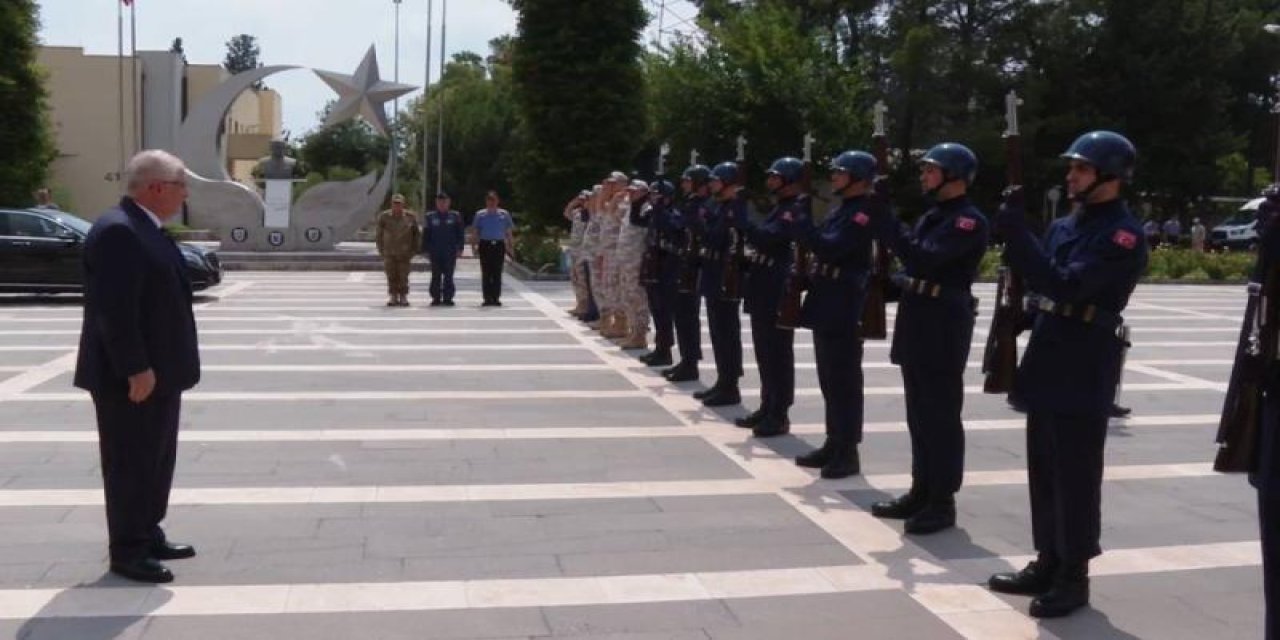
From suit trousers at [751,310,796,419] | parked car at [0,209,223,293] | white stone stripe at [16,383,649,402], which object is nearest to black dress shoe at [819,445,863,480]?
suit trousers at [751,310,796,419]

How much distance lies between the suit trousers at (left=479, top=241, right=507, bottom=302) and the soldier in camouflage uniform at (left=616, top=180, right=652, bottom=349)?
521cm

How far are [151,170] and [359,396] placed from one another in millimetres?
4966

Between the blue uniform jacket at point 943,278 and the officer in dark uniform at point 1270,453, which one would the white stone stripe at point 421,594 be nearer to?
the blue uniform jacket at point 943,278

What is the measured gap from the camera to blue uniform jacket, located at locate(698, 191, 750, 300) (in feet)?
30.1

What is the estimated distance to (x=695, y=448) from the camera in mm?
→ 8125

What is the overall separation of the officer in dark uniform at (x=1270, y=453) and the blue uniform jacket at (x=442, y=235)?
50.6 feet

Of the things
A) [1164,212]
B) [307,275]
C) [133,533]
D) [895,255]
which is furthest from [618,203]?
[1164,212]

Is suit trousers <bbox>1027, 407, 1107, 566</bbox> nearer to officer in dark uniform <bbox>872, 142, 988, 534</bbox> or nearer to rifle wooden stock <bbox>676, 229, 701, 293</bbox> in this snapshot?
officer in dark uniform <bbox>872, 142, 988, 534</bbox>

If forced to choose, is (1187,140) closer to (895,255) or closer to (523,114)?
(523,114)

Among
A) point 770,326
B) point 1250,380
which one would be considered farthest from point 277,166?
point 1250,380

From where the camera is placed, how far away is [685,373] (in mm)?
11062

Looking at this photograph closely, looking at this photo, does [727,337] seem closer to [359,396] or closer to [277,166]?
[359,396]

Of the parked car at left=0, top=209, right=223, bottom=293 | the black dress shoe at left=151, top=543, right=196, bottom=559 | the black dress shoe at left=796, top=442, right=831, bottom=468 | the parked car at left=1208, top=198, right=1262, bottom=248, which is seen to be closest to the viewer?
the black dress shoe at left=151, top=543, right=196, bottom=559

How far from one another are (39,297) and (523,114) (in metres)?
12.4
